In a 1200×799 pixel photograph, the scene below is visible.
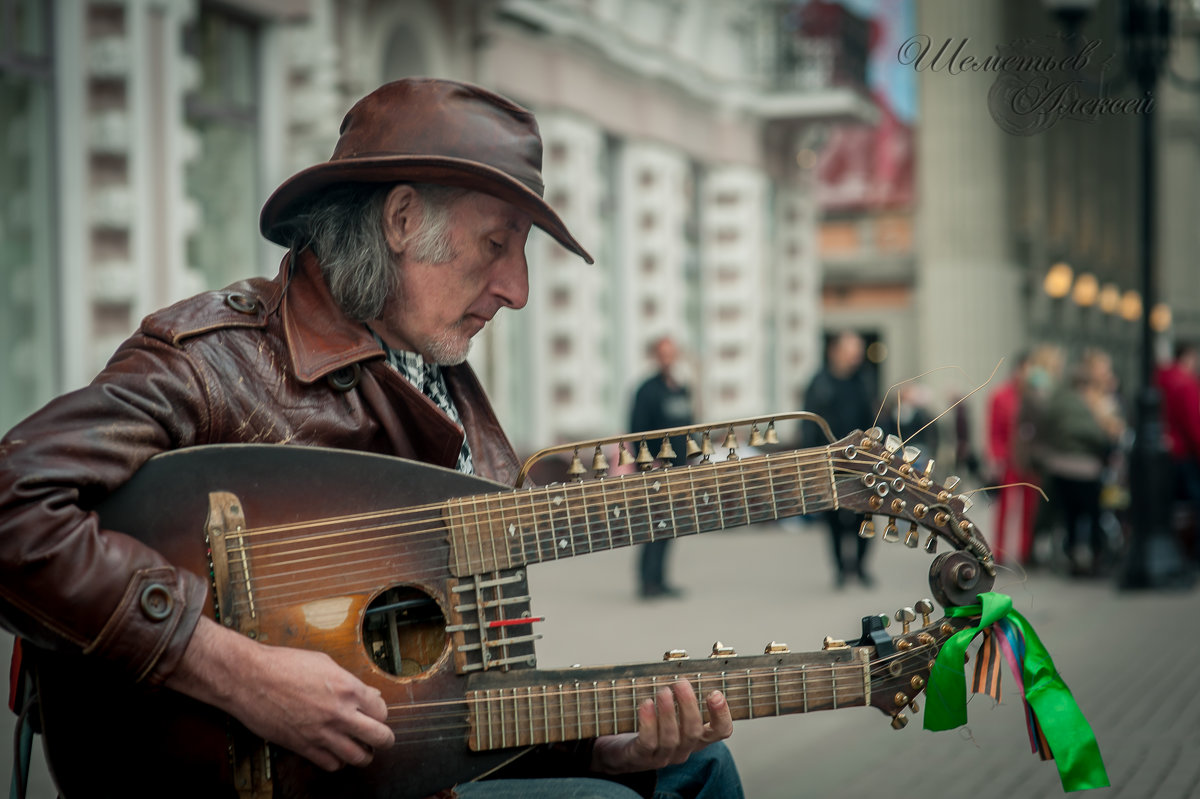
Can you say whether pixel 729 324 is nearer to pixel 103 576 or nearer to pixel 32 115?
pixel 32 115

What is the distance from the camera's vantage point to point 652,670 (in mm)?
2340

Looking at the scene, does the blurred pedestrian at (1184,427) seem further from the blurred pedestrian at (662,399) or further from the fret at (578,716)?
the fret at (578,716)

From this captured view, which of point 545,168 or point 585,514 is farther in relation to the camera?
point 545,168

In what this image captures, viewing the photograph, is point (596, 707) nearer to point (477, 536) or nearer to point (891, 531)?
point (477, 536)

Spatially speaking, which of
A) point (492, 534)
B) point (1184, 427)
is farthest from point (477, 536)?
point (1184, 427)

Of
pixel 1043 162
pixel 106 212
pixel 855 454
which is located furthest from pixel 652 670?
pixel 1043 162

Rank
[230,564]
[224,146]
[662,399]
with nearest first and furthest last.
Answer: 1. [230,564]
2. [224,146]
3. [662,399]

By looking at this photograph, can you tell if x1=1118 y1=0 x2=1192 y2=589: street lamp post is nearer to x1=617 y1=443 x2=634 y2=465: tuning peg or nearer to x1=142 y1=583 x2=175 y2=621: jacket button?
x1=617 y1=443 x2=634 y2=465: tuning peg

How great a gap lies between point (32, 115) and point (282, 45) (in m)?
2.69

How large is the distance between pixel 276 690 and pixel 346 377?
559mm

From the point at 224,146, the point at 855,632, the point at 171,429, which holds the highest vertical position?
the point at 224,146

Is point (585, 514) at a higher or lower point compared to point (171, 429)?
lower

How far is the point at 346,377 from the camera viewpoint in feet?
8.19

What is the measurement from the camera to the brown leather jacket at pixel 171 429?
6.96 feet
